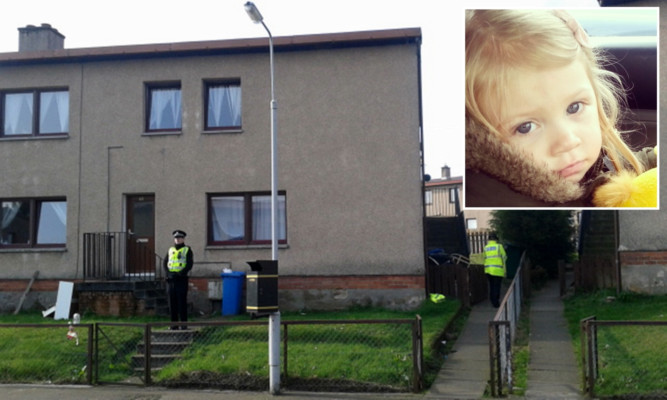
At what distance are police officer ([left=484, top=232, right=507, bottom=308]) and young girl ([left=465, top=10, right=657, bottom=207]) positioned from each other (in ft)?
3.15

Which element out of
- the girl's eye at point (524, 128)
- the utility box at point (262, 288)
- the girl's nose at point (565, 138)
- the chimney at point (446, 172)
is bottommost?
the utility box at point (262, 288)

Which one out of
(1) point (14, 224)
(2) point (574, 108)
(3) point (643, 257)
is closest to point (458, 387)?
(3) point (643, 257)

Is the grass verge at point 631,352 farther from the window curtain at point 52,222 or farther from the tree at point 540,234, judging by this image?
the window curtain at point 52,222

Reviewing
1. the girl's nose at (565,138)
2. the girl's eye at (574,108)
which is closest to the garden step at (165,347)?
the girl's nose at (565,138)

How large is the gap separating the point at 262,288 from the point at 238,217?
684 cm

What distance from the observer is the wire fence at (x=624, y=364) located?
29.9 ft

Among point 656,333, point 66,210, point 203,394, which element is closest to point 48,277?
point 66,210

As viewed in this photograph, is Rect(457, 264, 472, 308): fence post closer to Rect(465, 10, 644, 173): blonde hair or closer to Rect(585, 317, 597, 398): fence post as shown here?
Rect(465, 10, 644, 173): blonde hair

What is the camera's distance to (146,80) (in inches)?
655

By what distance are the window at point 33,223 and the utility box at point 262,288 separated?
28.6 ft

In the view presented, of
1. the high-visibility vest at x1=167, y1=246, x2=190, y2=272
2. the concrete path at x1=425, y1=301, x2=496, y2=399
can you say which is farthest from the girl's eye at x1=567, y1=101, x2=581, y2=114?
the high-visibility vest at x1=167, y1=246, x2=190, y2=272

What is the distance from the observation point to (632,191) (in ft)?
49.6

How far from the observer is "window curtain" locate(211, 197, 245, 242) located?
16.4 meters

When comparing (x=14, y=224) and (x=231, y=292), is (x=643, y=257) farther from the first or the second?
(x=14, y=224)
